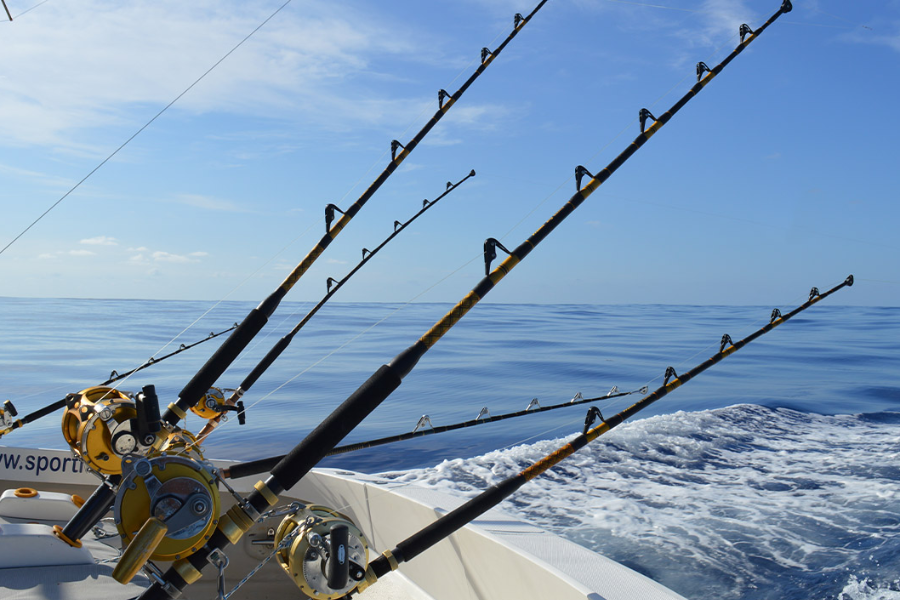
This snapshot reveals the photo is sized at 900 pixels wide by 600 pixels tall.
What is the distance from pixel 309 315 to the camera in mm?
3221

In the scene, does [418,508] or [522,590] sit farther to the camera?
[418,508]

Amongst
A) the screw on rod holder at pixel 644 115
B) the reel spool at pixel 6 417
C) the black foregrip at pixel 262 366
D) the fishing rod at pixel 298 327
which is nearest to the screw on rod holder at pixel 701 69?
the screw on rod holder at pixel 644 115

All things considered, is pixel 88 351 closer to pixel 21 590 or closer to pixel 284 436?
pixel 284 436

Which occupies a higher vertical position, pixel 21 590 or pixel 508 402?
pixel 21 590

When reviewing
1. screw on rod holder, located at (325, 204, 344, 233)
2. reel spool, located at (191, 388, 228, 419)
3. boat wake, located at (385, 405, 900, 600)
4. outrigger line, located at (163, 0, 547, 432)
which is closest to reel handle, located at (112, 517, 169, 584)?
outrigger line, located at (163, 0, 547, 432)

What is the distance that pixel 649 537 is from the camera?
14.2ft

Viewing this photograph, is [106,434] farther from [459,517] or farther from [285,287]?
[459,517]

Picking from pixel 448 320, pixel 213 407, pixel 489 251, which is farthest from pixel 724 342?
pixel 213 407

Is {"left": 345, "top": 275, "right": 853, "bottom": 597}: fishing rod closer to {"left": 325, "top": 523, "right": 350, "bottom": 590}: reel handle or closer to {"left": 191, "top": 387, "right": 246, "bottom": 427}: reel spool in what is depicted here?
{"left": 325, "top": 523, "right": 350, "bottom": 590}: reel handle

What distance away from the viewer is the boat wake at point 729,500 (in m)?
3.73

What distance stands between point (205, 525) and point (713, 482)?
5.01 metres

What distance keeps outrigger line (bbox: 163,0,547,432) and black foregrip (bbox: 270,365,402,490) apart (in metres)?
0.71

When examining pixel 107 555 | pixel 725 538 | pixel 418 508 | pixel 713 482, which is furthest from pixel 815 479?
pixel 107 555

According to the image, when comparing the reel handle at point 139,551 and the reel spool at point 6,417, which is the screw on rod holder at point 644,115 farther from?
the reel spool at point 6,417
